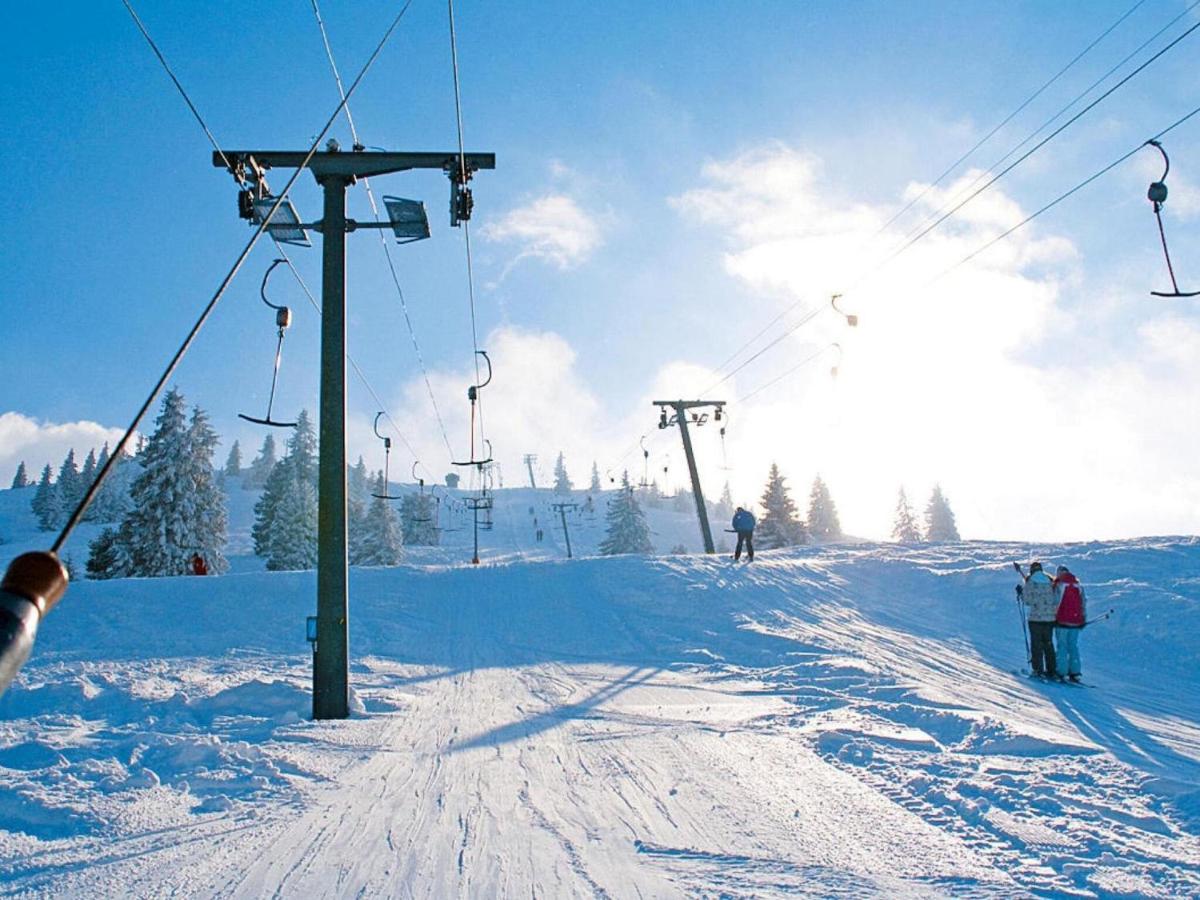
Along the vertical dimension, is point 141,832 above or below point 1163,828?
above

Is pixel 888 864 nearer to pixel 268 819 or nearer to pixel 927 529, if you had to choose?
pixel 268 819

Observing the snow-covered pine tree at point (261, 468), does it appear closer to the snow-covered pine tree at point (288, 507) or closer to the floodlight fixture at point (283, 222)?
the snow-covered pine tree at point (288, 507)

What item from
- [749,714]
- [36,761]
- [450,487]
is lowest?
[749,714]

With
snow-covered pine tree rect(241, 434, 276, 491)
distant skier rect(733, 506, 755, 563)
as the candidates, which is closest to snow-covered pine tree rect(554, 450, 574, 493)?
snow-covered pine tree rect(241, 434, 276, 491)

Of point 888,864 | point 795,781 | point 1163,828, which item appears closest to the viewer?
point 888,864

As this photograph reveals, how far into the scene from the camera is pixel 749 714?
8219 mm

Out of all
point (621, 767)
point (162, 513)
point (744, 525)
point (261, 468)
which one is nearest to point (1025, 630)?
point (621, 767)

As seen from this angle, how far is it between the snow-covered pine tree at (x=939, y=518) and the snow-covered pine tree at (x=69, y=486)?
105m

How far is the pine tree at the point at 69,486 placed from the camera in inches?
3708

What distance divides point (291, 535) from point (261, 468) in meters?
Result: 101

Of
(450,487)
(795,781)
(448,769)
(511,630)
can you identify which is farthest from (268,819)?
(450,487)

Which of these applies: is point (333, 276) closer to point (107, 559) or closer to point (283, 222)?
point (283, 222)

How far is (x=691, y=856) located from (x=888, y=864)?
113cm

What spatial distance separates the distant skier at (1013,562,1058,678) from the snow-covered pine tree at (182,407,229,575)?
120 feet
